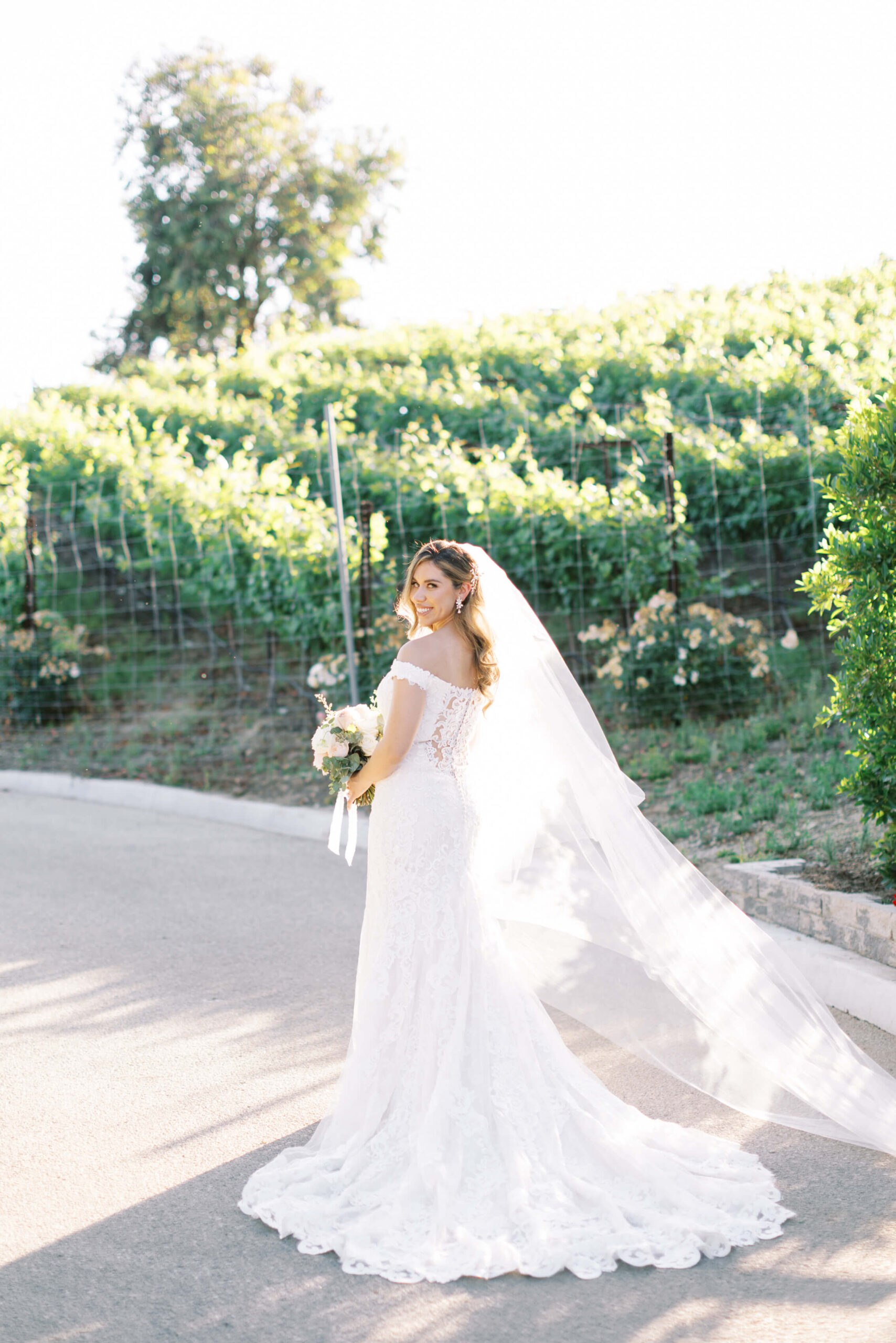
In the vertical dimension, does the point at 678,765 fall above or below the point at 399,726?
below

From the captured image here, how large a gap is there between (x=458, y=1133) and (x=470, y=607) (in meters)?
1.70

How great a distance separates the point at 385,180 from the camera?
31.3 meters

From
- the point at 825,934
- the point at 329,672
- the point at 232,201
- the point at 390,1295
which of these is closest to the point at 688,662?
the point at 329,672

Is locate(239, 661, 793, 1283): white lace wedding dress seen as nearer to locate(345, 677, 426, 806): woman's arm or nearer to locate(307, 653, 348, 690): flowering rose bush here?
locate(345, 677, 426, 806): woman's arm

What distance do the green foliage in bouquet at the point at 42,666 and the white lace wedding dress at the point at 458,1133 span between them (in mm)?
9846

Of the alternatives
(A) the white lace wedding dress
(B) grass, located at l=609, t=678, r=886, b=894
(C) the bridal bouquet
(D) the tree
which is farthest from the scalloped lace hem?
(D) the tree

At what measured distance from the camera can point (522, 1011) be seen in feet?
12.2

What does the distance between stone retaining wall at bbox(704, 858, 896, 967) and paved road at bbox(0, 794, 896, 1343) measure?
461 millimetres

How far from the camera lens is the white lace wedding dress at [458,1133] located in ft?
10.1

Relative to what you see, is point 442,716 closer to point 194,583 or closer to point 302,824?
point 302,824

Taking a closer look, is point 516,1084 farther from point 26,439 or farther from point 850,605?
point 26,439

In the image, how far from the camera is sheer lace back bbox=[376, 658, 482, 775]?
3.85m

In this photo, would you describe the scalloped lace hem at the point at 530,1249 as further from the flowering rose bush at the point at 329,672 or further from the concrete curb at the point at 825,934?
the flowering rose bush at the point at 329,672

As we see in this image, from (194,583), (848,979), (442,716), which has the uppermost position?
(194,583)
